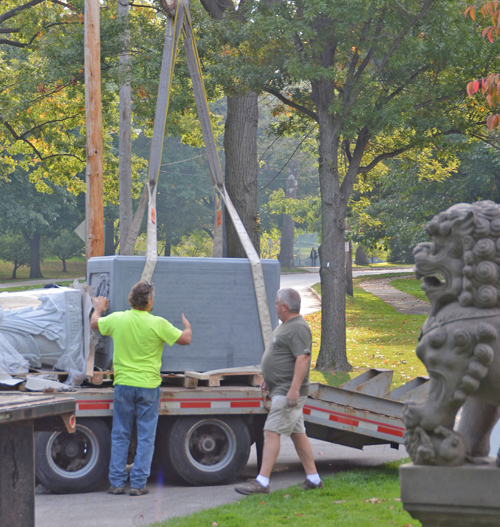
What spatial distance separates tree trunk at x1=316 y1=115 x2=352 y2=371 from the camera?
14.7 m

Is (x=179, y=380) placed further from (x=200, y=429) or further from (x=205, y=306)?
(x=205, y=306)

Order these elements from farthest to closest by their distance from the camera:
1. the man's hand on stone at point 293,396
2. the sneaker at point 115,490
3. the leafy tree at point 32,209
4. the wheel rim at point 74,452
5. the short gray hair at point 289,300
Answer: the leafy tree at point 32,209 → the wheel rim at point 74,452 → the sneaker at point 115,490 → the short gray hair at point 289,300 → the man's hand on stone at point 293,396

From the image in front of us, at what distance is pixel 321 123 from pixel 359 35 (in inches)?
71.1

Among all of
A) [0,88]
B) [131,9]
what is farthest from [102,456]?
[0,88]

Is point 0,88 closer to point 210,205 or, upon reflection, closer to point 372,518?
point 372,518

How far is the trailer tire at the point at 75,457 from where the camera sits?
277 inches

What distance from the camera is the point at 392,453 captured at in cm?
901

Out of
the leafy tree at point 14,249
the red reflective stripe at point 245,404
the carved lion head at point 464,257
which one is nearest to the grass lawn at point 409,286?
the red reflective stripe at point 245,404

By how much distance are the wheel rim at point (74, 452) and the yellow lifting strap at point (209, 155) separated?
5.33ft

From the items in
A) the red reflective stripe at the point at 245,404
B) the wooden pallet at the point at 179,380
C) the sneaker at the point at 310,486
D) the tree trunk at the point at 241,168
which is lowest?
the sneaker at the point at 310,486

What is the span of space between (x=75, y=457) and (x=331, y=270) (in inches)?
333

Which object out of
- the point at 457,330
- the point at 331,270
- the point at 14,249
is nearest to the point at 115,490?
the point at 457,330

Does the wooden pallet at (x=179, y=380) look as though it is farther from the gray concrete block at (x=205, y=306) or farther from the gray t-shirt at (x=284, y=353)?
the gray t-shirt at (x=284, y=353)

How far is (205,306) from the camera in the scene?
295 inches
